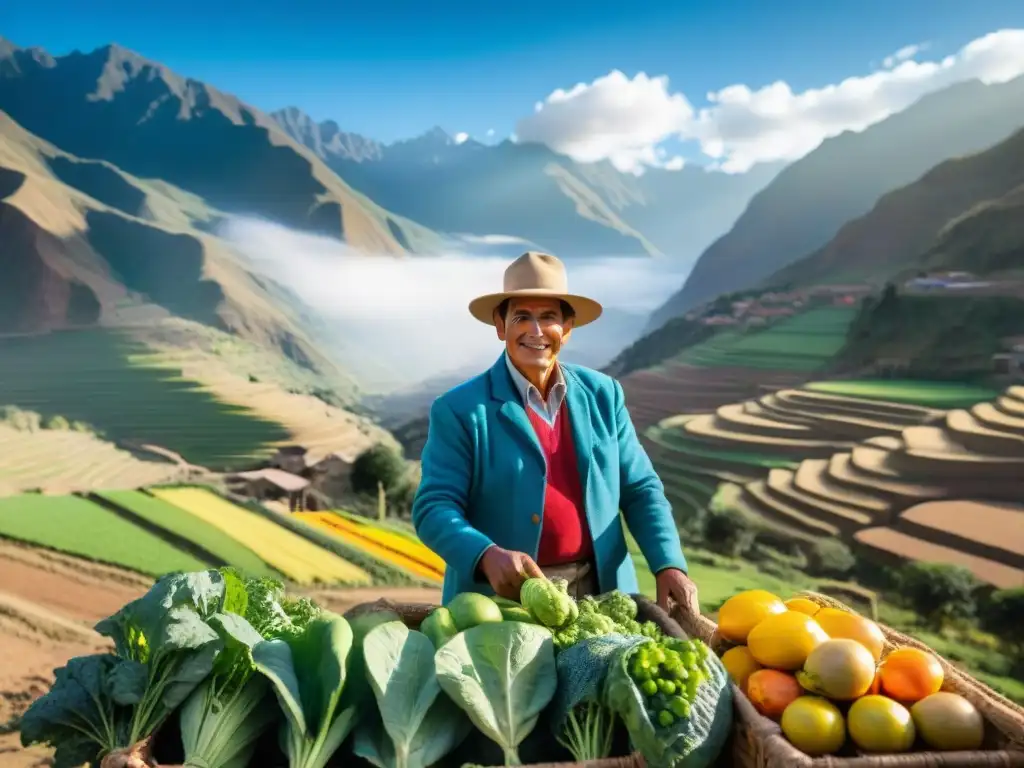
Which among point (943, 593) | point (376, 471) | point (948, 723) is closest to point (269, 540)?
point (376, 471)

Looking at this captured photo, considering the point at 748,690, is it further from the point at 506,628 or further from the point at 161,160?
the point at 161,160

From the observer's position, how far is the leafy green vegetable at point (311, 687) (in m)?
1.31

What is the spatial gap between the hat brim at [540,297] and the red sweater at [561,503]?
305 mm

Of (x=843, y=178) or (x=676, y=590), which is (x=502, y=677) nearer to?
(x=676, y=590)

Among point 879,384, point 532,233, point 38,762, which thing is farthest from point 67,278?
point 879,384

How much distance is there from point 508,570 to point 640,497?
0.65m

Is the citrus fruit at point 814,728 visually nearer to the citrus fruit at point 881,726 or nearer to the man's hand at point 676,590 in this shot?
the citrus fruit at point 881,726

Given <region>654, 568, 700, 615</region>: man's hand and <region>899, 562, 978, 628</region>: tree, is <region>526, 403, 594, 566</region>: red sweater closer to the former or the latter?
<region>654, 568, 700, 615</region>: man's hand

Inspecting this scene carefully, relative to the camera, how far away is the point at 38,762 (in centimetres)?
486

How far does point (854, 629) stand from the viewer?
5.14 ft

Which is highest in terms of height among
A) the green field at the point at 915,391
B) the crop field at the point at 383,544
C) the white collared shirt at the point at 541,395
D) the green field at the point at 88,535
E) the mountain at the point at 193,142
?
the mountain at the point at 193,142

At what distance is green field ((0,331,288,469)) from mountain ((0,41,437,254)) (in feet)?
18.4

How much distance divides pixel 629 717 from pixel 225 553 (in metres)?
9.27

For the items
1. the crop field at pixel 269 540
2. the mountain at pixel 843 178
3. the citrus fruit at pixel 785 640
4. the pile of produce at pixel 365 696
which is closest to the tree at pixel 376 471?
the crop field at pixel 269 540
